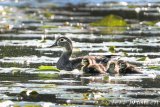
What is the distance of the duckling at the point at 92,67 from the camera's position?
1543 cm

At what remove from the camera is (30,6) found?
39219mm

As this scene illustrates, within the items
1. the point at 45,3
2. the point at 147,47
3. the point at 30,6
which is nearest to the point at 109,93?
the point at 147,47

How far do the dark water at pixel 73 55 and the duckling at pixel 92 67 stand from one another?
17 cm

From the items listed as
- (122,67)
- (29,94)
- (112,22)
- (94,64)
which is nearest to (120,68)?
(122,67)

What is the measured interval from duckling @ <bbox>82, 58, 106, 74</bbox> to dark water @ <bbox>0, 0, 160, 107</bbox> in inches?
6.6

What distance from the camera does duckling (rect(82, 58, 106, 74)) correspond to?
15.4 meters

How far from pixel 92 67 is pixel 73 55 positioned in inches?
136

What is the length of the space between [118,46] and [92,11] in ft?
47.2

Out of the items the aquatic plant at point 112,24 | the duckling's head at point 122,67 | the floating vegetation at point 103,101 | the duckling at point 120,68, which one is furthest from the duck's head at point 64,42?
the aquatic plant at point 112,24

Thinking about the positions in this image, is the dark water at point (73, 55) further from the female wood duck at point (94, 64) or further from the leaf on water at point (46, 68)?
the female wood duck at point (94, 64)

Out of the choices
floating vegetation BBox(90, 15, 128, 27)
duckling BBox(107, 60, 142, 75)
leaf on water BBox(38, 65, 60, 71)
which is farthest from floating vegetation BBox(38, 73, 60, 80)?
floating vegetation BBox(90, 15, 128, 27)

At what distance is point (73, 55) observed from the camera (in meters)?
18.9

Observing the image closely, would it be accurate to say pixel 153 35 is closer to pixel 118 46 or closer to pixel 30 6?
pixel 118 46

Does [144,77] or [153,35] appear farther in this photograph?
[153,35]
